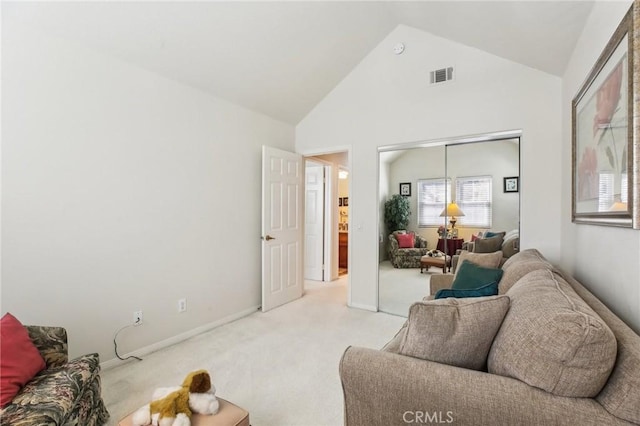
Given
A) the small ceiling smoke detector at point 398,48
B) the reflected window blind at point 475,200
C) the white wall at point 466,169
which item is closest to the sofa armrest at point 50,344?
the white wall at point 466,169

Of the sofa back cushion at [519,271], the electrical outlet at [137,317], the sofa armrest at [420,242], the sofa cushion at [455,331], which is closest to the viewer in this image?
the sofa cushion at [455,331]

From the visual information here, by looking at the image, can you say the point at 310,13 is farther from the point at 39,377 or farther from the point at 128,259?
the point at 39,377

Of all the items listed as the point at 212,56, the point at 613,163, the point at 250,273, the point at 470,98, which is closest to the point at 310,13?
the point at 212,56

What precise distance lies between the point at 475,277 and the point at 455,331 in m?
1.24

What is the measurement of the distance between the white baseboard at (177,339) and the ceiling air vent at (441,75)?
3402mm

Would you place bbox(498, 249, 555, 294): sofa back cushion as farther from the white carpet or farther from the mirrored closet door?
the white carpet

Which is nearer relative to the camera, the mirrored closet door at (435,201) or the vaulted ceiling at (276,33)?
the vaulted ceiling at (276,33)

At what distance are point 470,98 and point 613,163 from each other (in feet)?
6.80

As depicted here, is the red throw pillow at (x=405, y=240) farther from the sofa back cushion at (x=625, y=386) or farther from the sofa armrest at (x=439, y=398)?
the sofa back cushion at (x=625, y=386)

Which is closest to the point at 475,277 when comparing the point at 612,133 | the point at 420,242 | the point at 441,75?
the point at 612,133

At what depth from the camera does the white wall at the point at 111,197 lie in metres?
2.05

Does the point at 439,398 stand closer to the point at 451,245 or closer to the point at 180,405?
the point at 180,405

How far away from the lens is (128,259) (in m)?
2.59

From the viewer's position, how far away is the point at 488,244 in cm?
326
